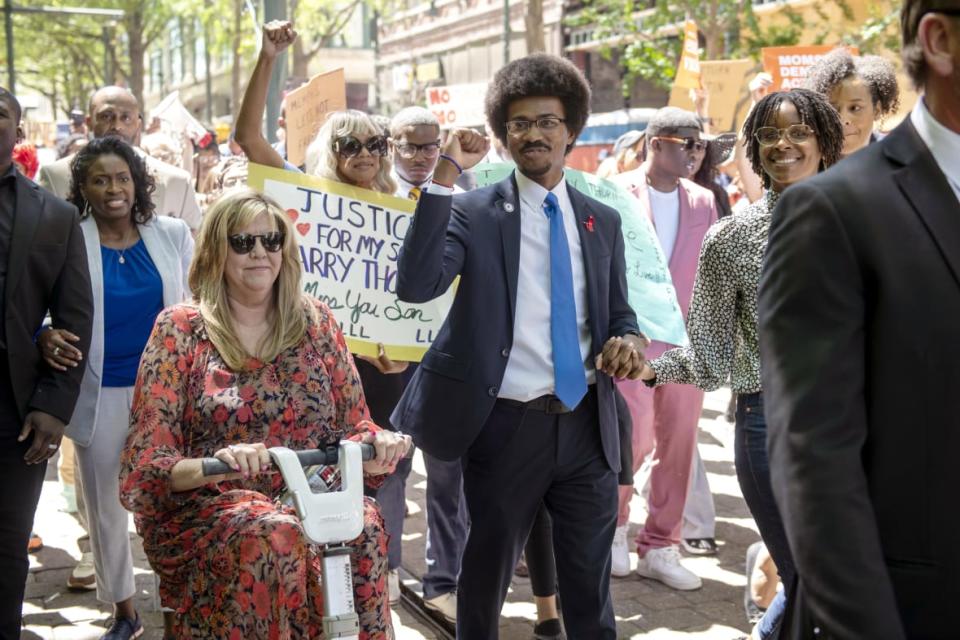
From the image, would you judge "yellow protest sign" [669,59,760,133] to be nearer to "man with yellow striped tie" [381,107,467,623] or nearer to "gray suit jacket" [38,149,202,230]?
"man with yellow striped tie" [381,107,467,623]

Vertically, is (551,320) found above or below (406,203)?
below

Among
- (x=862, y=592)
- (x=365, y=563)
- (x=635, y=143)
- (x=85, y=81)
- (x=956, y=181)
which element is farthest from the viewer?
(x=85, y=81)

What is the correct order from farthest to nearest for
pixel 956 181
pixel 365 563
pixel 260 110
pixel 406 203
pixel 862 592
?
pixel 406 203 < pixel 260 110 < pixel 365 563 < pixel 956 181 < pixel 862 592

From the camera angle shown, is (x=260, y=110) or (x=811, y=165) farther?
(x=260, y=110)

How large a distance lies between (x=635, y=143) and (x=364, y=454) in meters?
5.94

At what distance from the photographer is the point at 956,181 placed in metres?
2.01

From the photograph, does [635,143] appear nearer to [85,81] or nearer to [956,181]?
[956,181]

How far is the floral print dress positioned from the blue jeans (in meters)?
1.21

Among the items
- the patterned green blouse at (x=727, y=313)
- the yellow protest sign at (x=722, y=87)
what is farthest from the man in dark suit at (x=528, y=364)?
the yellow protest sign at (x=722, y=87)

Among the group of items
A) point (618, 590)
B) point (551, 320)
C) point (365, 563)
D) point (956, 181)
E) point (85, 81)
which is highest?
point (85, 81)

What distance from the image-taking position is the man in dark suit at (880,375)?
6.28 feet

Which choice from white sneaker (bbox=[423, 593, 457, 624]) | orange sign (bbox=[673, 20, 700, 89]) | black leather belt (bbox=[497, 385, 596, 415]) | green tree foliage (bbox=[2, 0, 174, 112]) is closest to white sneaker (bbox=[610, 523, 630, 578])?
white sneaker (bbox=[423, 593, 457, 624])

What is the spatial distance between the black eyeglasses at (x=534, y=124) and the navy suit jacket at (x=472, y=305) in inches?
7.2

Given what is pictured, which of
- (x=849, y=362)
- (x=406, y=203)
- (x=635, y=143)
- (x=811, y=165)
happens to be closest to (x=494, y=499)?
(x=811, y=165)
